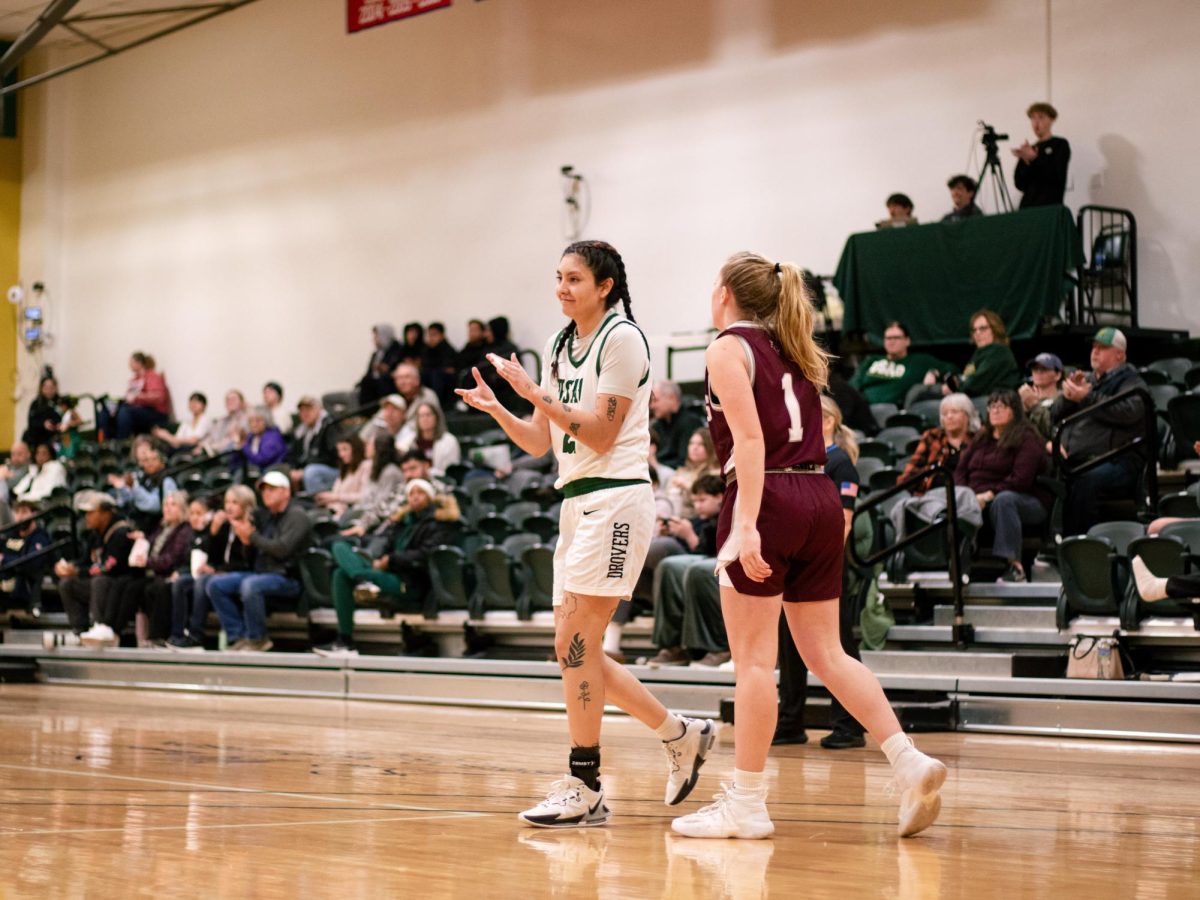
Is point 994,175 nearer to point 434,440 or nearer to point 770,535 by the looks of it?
point 434,440

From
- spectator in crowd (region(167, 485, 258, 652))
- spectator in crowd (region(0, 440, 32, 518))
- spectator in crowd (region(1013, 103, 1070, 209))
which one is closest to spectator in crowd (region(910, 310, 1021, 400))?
spectator in crowd (region(1013, 103, 1070, 209))

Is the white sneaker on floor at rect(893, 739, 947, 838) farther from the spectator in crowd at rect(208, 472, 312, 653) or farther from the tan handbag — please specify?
the spectator in crowd at rect(208, 472, 312, 653)

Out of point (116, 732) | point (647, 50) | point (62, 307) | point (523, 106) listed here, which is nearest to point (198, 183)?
point (62, 307)

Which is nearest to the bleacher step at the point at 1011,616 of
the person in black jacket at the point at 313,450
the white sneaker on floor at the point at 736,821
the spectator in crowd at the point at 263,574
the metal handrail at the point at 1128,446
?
the metal handrail at the point at 1128,446

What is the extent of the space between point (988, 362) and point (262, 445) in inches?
333

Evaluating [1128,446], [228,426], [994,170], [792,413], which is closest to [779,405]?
→ [792,413]

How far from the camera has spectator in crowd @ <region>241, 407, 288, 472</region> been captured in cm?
1627

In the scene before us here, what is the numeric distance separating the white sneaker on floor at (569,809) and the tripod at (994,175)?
927 cm

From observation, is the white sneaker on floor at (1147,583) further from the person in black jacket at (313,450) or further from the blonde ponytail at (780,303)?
the person in black jacket at (313,450)

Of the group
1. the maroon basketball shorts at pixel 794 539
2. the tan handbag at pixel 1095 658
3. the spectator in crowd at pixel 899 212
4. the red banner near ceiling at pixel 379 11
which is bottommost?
the tan handbag at pixel 1095 658

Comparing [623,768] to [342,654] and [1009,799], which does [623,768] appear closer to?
[1009,799]

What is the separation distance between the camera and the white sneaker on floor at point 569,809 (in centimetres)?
407

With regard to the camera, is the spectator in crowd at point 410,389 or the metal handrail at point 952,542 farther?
the spectator in crowd at point 410,389

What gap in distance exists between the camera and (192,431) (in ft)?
61.2
